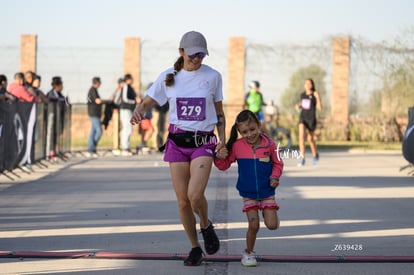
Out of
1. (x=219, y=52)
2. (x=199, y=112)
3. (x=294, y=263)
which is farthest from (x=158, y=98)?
(x=219, y=52)

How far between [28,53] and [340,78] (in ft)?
36.0

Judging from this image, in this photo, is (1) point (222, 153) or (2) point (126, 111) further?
(2) point (126, 111)

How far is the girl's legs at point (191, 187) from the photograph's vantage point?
9133mm

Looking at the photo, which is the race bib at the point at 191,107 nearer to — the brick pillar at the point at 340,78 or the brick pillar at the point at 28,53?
the brick pillar at the point at 340,78

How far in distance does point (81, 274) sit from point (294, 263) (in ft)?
5.95

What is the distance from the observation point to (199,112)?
30.4ft

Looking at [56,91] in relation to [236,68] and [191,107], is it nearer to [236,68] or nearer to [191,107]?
[236,68]

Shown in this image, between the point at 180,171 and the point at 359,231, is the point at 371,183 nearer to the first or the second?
the point at 359,231

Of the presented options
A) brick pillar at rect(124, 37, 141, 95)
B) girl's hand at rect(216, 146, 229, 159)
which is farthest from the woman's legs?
brick pillar at rect(124, 37, 141, 95)

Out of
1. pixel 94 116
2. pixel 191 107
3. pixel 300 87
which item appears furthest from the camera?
pixel 300 87

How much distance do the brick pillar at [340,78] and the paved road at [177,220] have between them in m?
17.6

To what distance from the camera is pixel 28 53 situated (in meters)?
39.7

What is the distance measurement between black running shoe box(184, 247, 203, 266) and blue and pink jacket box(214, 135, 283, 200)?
0.64 metres

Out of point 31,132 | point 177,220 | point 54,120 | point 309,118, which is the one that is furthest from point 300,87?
point 177,220
